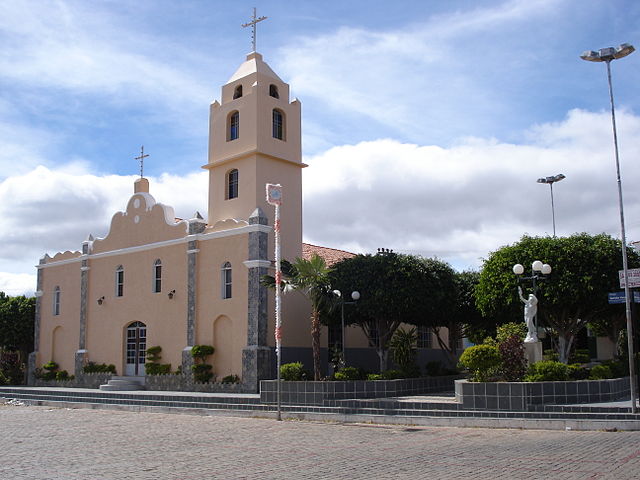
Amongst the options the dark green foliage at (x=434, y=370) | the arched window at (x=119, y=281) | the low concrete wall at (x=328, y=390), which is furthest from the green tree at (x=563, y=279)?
the arched window at (x=119, y=281)

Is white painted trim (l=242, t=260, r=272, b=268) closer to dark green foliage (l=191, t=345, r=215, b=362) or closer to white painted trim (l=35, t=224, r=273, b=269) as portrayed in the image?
white painted trim (l=35, t=224, r=273, b=269)

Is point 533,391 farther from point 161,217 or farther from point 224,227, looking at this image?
point 161,217

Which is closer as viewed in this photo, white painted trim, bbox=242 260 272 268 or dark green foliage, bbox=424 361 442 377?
white painted trim, bbox=242 260 272 268

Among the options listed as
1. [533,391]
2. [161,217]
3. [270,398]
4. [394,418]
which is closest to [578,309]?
[533,391]

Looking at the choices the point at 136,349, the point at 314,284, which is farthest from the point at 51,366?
the point at 314,284

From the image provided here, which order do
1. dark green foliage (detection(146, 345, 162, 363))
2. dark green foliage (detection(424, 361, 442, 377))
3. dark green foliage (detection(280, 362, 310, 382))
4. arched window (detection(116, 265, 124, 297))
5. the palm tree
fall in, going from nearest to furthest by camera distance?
dark green foliage (detection(280, 362, 310, 382))
the palm tree
dark green foliage (detection(424, 361, 442, 377))
dark green foliage (detection(146, 345, 162, 363))
arched window (detection(116, 265, 124, 297))

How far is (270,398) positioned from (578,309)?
11.1 metres

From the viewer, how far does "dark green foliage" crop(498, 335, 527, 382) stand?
742 inches

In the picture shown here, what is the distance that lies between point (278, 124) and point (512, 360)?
50.3 ft

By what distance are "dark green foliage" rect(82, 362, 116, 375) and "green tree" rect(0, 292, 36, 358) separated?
678 cm

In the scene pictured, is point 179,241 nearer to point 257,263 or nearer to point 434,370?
point 257,263

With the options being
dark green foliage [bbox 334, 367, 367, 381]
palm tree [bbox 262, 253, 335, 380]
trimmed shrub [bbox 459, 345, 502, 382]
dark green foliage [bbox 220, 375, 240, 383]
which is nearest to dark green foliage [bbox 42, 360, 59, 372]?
dark green foliage [bbox 220, 375, 240, 383]

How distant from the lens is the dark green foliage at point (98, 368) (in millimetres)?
31172

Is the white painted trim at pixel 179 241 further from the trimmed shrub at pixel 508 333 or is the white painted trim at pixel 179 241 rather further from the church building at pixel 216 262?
the trimmed shrub at pixel 508 333
